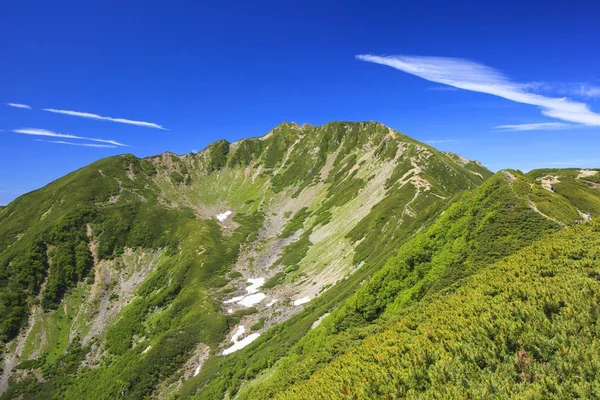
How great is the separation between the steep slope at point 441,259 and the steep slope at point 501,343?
481 centimetres

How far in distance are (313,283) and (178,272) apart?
5244cm

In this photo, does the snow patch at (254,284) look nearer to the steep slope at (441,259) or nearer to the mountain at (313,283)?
the mountain at (313,283)

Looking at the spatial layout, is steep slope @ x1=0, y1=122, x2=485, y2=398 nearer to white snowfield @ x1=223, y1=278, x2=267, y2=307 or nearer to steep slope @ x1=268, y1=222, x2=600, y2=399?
white snowfield @ x1=223, y1=278, x2=267, y2=307

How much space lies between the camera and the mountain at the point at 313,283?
1511 centimetres

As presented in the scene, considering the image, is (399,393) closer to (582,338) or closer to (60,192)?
(582,338)

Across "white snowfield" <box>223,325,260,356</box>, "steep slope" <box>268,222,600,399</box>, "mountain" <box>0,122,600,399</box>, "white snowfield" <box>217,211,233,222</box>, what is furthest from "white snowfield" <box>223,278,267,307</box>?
"white snowfield" <box>217,211,233,222</box>

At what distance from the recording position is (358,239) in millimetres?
83625

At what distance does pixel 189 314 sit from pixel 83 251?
69.4 m

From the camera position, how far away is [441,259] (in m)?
32.0

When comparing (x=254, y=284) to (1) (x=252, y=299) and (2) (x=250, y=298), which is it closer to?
(2) (x=250, y=298)

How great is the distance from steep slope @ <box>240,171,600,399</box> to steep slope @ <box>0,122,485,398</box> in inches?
574

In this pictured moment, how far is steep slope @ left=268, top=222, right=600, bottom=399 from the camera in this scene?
11.3m

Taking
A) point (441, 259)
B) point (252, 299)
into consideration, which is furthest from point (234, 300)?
point (441, 259)

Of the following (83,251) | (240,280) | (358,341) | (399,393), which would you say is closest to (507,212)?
(358,341)
